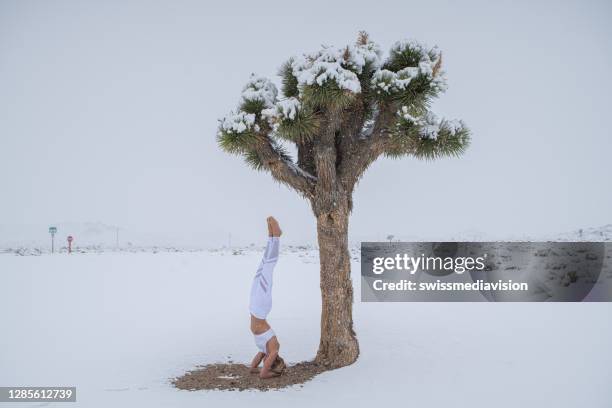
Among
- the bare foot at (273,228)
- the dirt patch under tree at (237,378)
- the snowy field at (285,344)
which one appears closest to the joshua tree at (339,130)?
the dirt patch under tree at (237,378)

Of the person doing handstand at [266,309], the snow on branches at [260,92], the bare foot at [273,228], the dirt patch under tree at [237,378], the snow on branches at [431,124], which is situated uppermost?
the snow on branches at [260,92]

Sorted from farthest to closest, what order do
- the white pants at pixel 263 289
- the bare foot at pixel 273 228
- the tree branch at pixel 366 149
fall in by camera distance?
the tree branch at pixel 366 149
the bare foot at pixel 273 228
the white pants at pixel 263 289

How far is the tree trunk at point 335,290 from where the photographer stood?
8.66 m

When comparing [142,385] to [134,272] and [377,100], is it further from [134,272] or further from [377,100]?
[134,272]

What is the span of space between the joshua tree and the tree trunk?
2 centimetres

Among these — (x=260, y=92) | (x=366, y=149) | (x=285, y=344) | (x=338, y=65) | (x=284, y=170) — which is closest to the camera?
(x=338, y=65)

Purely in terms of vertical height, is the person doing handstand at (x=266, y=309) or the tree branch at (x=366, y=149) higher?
the tree branch at (x=366, y=149)

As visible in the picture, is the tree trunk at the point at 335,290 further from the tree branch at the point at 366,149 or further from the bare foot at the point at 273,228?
the bare foot at the point at 273,228

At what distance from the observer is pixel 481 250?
23.9 metres

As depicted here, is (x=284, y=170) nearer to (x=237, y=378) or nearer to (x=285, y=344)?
(x=237, y=378)

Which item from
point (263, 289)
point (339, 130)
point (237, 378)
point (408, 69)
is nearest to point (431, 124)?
point (408, 69)

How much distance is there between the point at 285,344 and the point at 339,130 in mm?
4888

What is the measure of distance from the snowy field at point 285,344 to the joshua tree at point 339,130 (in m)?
1.55

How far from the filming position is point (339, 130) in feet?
29.5
